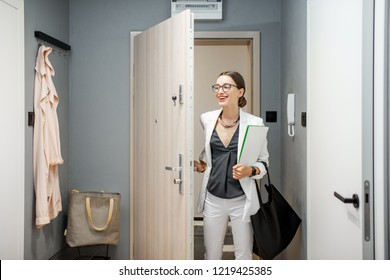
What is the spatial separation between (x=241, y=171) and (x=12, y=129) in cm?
129

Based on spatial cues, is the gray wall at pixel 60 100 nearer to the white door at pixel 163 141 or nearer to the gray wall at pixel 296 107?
the white door at pixel 163 141

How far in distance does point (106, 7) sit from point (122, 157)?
3.85 ft

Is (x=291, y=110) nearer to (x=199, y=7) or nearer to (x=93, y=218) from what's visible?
(x=199, y=7)

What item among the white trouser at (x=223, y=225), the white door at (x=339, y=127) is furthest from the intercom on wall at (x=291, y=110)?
the white trouser at (x=223, y=225)

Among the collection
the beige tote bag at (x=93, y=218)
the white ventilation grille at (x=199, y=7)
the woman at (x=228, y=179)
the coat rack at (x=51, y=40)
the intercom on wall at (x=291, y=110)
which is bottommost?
the beige tote bag at (x=93, y=218)

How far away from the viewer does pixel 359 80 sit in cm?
139

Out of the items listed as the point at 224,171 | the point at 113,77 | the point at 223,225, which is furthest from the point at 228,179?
the point at 113,77

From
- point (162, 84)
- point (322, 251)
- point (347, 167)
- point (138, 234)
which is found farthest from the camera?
point (138, 234)

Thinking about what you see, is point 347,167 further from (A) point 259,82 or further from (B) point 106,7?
(B) point 106,7

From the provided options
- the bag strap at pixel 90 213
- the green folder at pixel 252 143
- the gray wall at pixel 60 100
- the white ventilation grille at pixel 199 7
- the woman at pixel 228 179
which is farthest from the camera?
the white ventilation grille at pixel 199 7

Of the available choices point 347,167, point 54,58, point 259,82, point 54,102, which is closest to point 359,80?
point 347,167

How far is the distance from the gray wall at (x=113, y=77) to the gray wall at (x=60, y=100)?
9cm

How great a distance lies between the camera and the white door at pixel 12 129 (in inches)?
78.6

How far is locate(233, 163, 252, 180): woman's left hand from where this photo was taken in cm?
200
